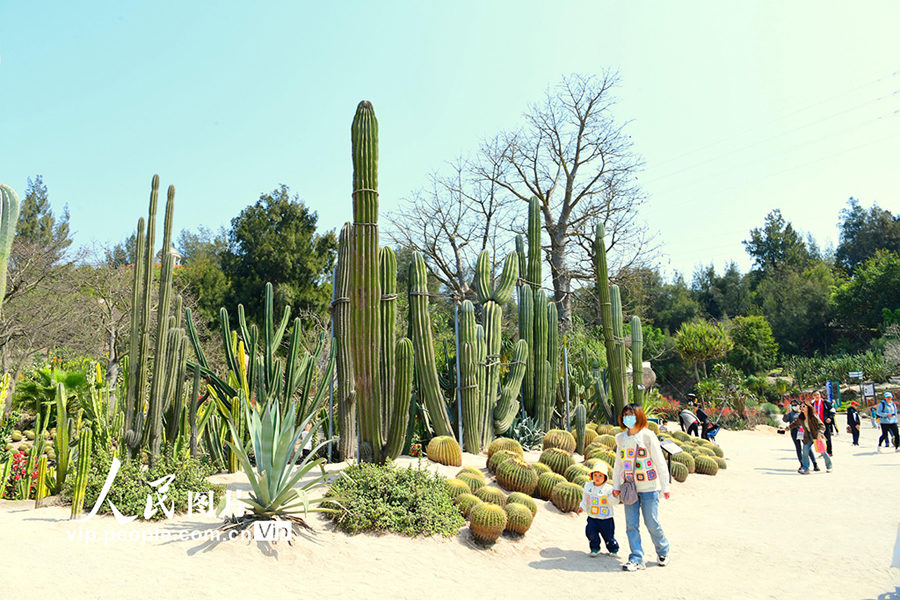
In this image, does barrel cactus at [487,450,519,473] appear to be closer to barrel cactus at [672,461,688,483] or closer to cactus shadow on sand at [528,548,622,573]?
cactus shadow on sand at [528,548,622,573]

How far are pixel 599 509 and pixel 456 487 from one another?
1.55 metres

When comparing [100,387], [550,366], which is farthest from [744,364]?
[100,387]

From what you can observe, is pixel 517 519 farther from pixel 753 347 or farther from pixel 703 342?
pixel 753 347

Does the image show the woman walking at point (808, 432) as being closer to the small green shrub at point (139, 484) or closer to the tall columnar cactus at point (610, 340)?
the tall columnar cactus at point (610, 340)

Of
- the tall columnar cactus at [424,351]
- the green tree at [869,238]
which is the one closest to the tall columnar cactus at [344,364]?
the tall columnar cactus at [424,351]

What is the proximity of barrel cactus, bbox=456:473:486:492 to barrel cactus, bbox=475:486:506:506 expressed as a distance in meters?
0.18

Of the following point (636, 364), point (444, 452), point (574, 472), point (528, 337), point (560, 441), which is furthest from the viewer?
point (636, 364)

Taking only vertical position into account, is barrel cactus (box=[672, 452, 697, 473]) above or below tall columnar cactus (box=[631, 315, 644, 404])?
below

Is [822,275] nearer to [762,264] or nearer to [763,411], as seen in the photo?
[762,264]

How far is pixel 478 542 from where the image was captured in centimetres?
543

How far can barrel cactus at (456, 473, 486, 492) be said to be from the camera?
20.8 feet

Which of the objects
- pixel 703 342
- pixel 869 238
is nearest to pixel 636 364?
pixel 703 342

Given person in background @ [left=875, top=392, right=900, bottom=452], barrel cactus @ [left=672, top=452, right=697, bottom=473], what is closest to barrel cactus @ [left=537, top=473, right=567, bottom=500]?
barrel cactus @ [left=672, top=452, right=697, bottom=473]

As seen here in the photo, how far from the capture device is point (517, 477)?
22.3 feet
